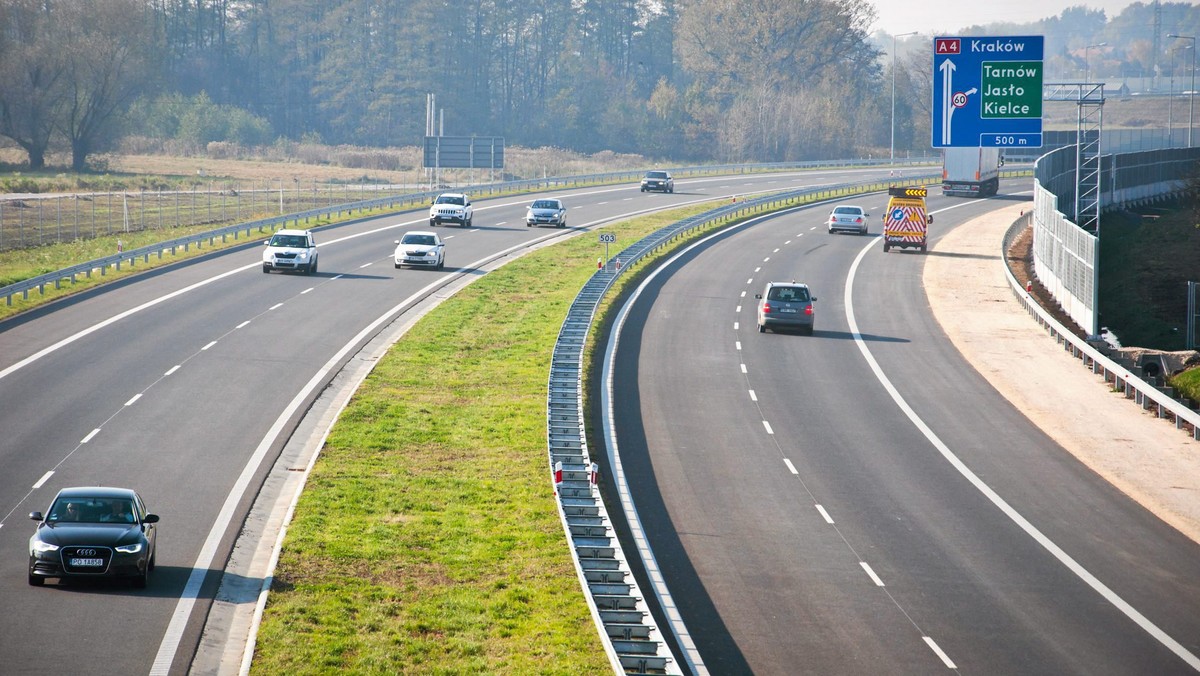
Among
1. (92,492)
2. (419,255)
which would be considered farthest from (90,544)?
(419,255)

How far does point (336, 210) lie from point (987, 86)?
3811cm

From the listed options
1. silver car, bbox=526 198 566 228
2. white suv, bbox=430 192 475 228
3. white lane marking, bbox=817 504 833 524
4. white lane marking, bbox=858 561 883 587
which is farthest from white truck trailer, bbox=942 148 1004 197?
white lane marking, bbox=858 561 883 587

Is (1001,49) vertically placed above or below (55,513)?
above

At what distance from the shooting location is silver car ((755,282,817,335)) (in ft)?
141

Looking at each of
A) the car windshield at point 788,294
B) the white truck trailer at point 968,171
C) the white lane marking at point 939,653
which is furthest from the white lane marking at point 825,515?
the white truck trailer at point 968,171

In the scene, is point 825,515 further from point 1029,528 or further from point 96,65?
point 96,65

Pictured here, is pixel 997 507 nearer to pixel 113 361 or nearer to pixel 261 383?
pixel 261 383

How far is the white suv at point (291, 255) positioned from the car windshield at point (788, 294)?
18.5m

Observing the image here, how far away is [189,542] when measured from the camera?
21.4 metres

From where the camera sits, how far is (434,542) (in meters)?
22.0

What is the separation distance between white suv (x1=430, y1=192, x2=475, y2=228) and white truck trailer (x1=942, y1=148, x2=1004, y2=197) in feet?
123

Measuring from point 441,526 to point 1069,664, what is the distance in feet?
34.4

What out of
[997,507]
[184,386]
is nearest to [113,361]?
[184,386]

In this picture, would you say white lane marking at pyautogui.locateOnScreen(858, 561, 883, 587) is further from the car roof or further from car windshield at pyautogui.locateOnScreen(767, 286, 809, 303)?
car windshield at pyautogui.locateOnScreen(767, 286, 809, 303)
